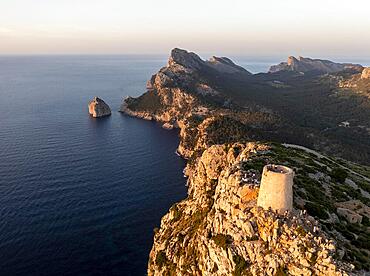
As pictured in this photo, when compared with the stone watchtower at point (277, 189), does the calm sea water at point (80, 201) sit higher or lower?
lower

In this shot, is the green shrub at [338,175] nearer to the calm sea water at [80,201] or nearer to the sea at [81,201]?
the calm sea water at [80,201]

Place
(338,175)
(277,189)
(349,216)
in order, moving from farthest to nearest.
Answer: (338,175) < (349,216) < (277,189)

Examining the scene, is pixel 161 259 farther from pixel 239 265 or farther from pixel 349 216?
pixel 349 216

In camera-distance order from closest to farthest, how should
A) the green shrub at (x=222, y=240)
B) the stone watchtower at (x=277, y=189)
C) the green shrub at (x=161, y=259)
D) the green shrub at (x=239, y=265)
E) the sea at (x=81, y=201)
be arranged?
the stone watchtower at (x=277, y=189) → the green shrub at (x=239, y=265) → the green shrub at (x=222, y=240) → the green shrub at (x=161, y=259) → the sea at (x=81, y=201)

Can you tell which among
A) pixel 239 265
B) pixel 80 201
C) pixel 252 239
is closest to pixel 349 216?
pixel 252 239

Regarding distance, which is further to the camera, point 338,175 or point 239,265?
point 338,175

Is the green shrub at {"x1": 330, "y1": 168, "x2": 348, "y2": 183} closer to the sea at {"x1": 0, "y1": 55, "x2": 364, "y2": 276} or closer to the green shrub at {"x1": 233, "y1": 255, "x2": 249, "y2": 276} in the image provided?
the green shrub at {"x1": 233, "y1": 255, "x2": 249, "y2": 276}

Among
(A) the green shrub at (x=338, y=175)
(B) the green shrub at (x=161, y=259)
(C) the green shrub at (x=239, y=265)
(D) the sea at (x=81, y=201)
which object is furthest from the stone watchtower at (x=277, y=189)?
(D) the sea at (x=81, y=201)
